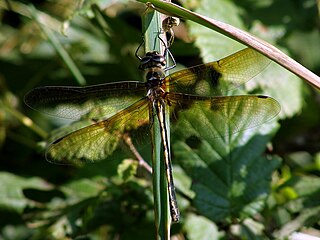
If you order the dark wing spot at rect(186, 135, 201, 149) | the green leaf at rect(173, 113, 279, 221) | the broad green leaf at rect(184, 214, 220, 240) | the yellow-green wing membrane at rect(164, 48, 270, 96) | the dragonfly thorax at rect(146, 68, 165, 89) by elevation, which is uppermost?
the dragonfly thorax at rect(146, 68, 165, 89)

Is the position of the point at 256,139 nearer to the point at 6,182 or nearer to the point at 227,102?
the point at 227,102

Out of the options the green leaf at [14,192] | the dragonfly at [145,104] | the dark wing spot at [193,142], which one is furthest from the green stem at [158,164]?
the green leaf at [14,192]

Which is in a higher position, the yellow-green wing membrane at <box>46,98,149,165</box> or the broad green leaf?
the yellow-green wing membrane at <box>46,98,149,165</box>

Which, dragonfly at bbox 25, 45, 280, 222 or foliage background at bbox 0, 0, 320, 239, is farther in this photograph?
foliage background at bbox 0, 0, 320, 239

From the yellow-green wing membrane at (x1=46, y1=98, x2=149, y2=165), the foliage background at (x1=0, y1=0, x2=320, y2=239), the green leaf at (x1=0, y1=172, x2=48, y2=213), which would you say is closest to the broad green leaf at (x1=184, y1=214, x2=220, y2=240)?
the foliage background at (x1=0, y1=0, x2=320, y2=239)

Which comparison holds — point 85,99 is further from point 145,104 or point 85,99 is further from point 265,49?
point 265,49

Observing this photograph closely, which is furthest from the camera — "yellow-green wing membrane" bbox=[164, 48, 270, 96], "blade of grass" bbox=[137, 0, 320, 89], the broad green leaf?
the broad green leaf

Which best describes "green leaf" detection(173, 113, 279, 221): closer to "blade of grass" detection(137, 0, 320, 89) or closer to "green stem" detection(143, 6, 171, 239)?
"green stem" detection(143, 6, 171, 239)

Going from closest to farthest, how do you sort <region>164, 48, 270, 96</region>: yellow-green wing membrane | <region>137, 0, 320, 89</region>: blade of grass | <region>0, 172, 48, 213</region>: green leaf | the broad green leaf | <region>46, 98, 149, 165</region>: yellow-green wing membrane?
<region>137, 0, 320, 89</region>: blade of grass
<region>164, 48, 270, 96</region>: yellow-green wing membrane
<region>46, 98, 149, 165</region>: yellow-green wing membrane
the broad green leaf
<region>0, 172, 48, 213</region>: green leaf
